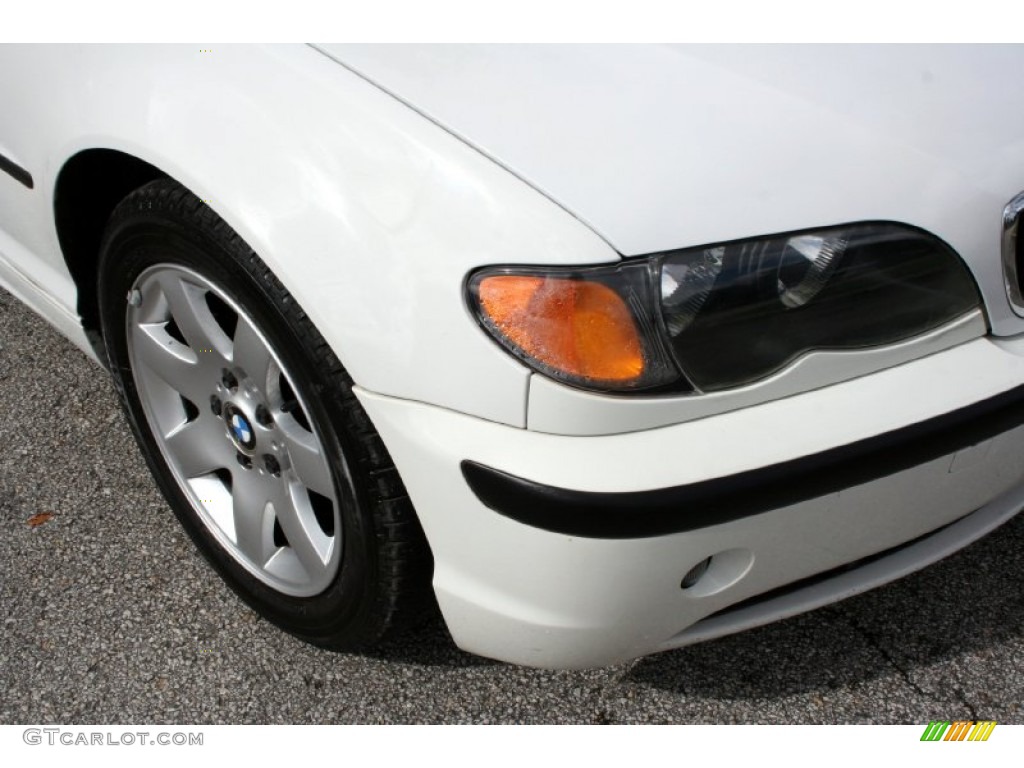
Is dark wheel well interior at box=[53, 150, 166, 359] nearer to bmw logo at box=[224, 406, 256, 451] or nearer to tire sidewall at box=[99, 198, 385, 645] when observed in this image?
tire sidewall at box=[99, 198, 385, 645]

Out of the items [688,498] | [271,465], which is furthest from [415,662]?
[688,498]

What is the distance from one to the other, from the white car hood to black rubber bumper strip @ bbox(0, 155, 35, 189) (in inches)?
29.3

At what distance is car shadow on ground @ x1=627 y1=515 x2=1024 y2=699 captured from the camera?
6.66 ft

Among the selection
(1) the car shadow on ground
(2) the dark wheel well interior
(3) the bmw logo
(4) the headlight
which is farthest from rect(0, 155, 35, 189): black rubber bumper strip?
(1) the car shadow on ground

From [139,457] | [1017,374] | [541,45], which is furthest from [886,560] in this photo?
[139,457]

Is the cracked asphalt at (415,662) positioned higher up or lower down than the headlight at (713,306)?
lower down

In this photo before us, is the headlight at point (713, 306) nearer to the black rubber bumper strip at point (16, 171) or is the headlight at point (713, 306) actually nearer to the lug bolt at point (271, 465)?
the lug bolt at point (271, 465)

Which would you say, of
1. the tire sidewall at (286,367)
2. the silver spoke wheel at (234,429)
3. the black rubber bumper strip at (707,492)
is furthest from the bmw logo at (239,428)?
the black rubber bumper strip at (707,492)

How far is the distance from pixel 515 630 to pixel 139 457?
124 cm

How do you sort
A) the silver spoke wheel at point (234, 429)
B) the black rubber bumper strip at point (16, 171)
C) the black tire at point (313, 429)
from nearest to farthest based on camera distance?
the black tire at point (313, 429)
the silver spoke wheel at point (234, 429)
the black rubber bumper strip at point (16, 171)

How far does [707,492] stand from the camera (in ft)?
4.85

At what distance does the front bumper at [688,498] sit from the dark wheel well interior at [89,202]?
0.73m

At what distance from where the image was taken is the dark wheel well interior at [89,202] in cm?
198

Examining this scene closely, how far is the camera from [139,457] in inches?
100
